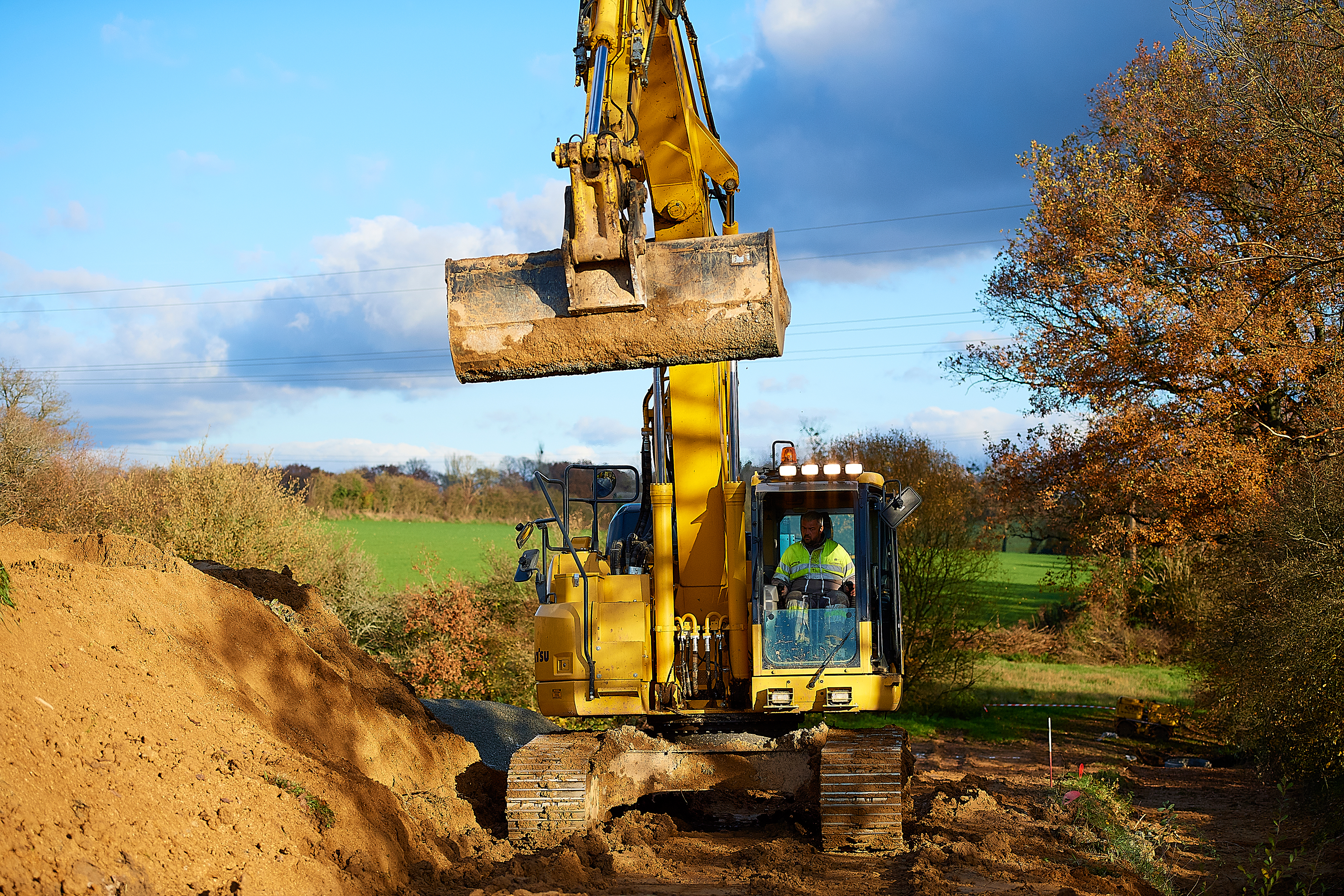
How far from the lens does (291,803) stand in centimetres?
592

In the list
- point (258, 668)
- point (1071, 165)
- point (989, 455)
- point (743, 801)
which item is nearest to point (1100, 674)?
point (989, 455)

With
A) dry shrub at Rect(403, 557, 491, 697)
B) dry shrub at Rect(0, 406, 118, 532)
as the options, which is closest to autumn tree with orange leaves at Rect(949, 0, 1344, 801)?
dry shrub at Rect(403, 557, 491, 697)

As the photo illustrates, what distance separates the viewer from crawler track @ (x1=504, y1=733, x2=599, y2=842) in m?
7.23

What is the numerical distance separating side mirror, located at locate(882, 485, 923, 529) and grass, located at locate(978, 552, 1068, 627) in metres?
10.4

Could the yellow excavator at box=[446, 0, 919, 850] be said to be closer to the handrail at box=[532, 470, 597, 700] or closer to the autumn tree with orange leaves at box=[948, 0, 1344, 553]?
the handrail at box=[532, 470, 597, 700]

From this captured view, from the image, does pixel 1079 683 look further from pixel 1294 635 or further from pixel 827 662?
pixel 827 662

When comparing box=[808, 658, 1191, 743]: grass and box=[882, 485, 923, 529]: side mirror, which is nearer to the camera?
box=[882, 485, 923, 529]: side mirror

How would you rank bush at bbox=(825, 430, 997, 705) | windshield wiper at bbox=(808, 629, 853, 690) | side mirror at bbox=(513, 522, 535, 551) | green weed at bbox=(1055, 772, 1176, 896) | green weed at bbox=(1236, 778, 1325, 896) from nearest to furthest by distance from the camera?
green weed at bbox=(1236, 778, 1325, 896) < green weed at bbox=(1055, 772, 1176, 896) < windshield wiper at bbox=(808, 629, 853, 690) < side mirror at bbox=(513, 522, 535, 551) < bush at bbox=(825, 430, 997, 705)

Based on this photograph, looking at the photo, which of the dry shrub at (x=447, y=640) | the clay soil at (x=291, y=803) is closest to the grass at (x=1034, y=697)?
the dry shrub at (x=447, y=640)

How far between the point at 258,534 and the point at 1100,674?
17.3 metres

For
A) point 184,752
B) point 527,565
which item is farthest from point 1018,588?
point 184,752

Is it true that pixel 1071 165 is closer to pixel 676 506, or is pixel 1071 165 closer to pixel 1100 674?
pixel 676 506

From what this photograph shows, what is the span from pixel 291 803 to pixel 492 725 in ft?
21.4

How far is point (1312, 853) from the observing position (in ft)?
25.9
